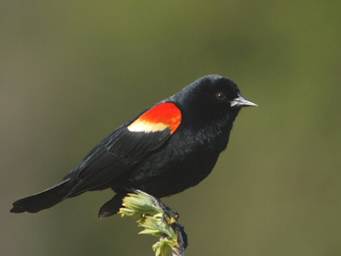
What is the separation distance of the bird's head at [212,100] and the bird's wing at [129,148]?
3.0 inches

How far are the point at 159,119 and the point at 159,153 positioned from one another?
5.7 inches

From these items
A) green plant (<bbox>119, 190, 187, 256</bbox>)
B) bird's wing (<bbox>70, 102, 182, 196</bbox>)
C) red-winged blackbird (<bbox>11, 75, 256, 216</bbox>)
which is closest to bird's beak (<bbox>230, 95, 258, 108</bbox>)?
red-winged blackbird (<bbox>11, 75, 256, 216</bbox>)

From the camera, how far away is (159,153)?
4715 millimetres

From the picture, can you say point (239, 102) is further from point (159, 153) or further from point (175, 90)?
point (175, 90)

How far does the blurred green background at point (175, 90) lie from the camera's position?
9141 millimetres

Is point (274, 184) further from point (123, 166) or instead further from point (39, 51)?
point (123, 166)

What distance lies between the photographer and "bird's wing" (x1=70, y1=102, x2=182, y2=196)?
4711 mm

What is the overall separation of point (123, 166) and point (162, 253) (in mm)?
1344

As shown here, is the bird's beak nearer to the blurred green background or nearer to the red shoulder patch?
the red shoulder patch

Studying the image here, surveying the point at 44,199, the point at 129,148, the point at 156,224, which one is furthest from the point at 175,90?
the point at 156,224

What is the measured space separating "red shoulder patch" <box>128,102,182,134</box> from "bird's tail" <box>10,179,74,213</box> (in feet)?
1.28

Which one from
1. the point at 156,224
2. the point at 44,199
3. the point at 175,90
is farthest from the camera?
the point at 175,90

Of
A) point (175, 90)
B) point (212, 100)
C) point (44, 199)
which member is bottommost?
point (175, 90)

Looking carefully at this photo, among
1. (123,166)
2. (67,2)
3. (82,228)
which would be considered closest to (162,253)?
(123,166)
